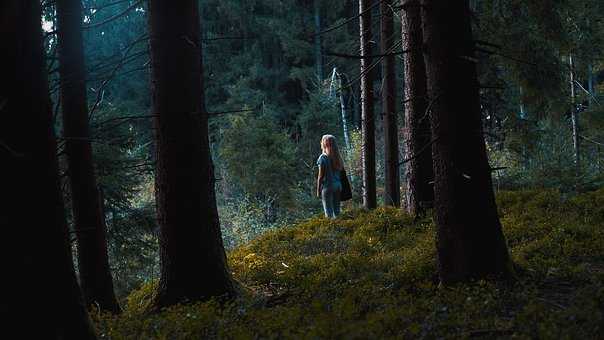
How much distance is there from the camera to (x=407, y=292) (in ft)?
19.5

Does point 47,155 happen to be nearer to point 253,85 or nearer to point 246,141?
point 246,141

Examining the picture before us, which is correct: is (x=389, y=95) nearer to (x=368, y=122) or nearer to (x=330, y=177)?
(x=368, y=122)

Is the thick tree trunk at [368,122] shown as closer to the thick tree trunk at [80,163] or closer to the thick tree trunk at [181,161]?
the thick tree trunk at [181,161]

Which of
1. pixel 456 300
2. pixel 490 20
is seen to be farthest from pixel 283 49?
pixel 456 300

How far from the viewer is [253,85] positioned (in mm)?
36562

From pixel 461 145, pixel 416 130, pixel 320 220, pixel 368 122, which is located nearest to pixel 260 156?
pixel 368 122

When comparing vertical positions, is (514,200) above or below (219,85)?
below

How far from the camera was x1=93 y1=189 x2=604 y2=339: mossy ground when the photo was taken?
4.35m

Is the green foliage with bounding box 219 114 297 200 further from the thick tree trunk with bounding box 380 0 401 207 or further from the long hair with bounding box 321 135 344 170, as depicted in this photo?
the thick tree trunk with bounding box 380 0 401 207

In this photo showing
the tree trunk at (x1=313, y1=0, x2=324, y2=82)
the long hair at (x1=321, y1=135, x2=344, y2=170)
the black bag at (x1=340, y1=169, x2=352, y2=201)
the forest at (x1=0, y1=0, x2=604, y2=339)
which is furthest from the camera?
the tree trunk at (x1=313, y1=0, x2=324, y2=82)

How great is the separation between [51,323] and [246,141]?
2055 centimetres

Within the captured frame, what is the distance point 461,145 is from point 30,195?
150 inches

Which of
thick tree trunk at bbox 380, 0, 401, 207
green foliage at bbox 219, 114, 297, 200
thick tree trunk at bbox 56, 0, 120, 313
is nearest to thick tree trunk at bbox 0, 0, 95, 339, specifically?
thick tree trunk at bbox 56, 0, 120, 313

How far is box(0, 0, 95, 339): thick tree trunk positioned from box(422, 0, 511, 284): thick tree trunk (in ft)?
11.5
